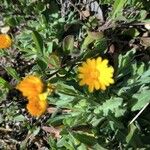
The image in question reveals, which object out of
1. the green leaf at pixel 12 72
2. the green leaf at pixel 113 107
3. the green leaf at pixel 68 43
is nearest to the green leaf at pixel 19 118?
the green leaf at pixel 12 72

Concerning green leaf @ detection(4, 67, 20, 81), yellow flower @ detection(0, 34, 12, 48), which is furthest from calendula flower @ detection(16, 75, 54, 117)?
yellow flower @ detection(0, 34, 12, 48)

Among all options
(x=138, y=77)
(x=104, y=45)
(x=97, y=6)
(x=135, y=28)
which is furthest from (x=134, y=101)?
(x=97, y=6)

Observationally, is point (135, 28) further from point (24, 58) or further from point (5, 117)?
point (5, 117)

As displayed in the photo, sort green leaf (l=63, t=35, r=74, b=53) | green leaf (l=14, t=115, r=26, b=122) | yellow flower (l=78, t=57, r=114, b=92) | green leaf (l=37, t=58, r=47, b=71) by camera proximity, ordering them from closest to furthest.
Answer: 1. yellow flower (l=78, t=57, r=114, b=92)
2. green leaf (l=37, t=58, r=47, b=71)
3. green leaf (l=63, t=35, r=74, b=53)
4. green leaf (l=14, t=115, r=26, b=122)

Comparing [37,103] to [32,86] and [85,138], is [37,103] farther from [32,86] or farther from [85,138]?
[85,138]

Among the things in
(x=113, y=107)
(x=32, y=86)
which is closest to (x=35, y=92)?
(x=32, y=86)

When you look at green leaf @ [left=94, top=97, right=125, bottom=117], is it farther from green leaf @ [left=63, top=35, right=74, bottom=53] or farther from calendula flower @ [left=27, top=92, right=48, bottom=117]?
green leaf @ [left=63, top=35, right=74, bottom=53]
